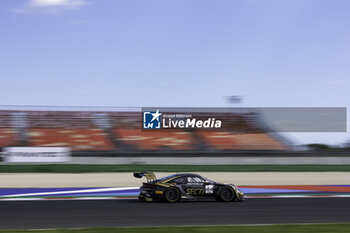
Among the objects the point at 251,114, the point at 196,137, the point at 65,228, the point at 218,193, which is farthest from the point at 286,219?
the point at 251,114

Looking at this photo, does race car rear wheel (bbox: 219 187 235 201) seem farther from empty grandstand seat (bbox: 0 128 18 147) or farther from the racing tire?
empty grandstand seat (bbox: 0 128 18 147)

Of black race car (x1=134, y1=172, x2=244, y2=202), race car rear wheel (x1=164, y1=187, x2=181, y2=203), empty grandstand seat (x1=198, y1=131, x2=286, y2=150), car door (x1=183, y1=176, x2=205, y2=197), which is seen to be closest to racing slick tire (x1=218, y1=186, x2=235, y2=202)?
black race car (x1=134, y1=172, x2=244, y2=202)

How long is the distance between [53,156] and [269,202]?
19741 mm

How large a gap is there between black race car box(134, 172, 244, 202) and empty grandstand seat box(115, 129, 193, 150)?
24012 millimetres

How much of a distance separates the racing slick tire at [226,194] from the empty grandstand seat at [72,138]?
2437 centimetres

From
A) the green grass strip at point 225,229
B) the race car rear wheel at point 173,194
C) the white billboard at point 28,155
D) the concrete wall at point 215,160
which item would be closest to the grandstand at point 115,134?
the concrete wall at point 215,160

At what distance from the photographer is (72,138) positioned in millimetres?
38875

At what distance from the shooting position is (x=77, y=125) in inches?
1604

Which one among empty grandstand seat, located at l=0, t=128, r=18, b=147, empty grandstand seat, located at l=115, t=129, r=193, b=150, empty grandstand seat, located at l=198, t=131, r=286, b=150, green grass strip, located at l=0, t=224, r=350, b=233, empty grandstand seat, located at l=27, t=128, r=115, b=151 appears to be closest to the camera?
green grass strip, located at l=0, t=224, r=350, b=233

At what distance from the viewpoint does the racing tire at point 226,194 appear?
13.9m

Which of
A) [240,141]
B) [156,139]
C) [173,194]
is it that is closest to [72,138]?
[156,139]

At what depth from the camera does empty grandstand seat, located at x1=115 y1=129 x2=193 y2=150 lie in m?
38.6

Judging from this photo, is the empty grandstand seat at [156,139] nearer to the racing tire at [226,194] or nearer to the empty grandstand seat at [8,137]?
the empty grandstand seat at [8,137]

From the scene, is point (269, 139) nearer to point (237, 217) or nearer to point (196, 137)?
point (196, 137)
